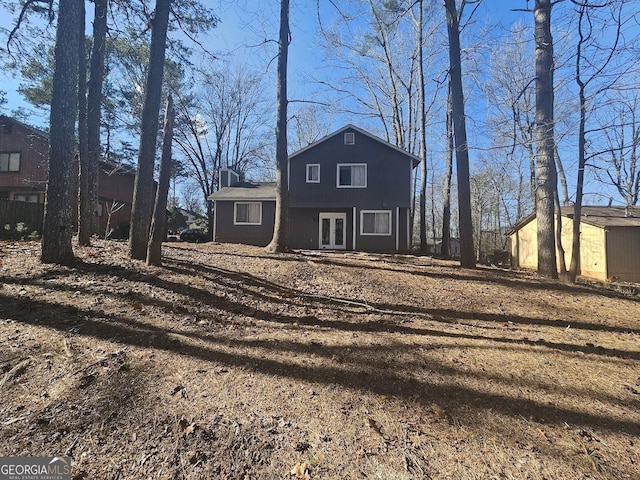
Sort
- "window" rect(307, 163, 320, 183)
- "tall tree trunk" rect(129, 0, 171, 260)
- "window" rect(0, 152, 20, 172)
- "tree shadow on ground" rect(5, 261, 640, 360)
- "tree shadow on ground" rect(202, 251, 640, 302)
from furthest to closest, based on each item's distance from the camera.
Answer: "window" rect(0, 152, 20, 172), "window" rect(307, 163, 320, 183), "tree shadow on ground" rect(202, 251, 640, 302), "tall tree trunk" rect(129, 0, 171, 260), "tree shadow on ground" rect(5, 261, 640, 360)

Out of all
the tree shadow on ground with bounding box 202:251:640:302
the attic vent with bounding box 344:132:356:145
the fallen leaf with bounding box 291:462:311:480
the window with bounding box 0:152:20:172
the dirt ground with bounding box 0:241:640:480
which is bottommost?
the fallen leaf with bounding box 291:462:311:480

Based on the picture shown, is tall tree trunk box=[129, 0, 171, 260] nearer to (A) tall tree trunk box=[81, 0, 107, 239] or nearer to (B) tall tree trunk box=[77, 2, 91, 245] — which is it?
(B) tall tree trunk box=[77, 2, 91, 245]

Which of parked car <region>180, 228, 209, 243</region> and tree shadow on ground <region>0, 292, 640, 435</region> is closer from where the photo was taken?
tree shadow on ground <region>0, 292, 640, 435</region>

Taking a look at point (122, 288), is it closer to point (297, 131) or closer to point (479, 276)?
point (479, 276)

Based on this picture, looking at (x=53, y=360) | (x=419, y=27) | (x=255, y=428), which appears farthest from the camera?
(x=419, y=27)

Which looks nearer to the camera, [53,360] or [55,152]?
[53,360]

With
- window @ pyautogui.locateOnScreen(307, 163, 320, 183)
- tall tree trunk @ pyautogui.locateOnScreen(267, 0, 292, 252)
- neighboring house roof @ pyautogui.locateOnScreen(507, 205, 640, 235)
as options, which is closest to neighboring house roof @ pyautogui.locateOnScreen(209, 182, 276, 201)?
window @ pyautogui.locateOnScreen(307, 163, 320, 183)

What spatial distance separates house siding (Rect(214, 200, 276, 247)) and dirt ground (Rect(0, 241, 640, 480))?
12.4 meters

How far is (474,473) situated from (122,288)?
16.6ft

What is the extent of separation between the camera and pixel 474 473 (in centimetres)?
208

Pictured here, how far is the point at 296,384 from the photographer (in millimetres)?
3006

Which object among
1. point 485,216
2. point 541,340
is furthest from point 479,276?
point 485,216

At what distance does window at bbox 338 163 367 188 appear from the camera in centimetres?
1667

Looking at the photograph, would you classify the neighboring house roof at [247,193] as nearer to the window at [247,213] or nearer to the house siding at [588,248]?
the window at [247,213]
